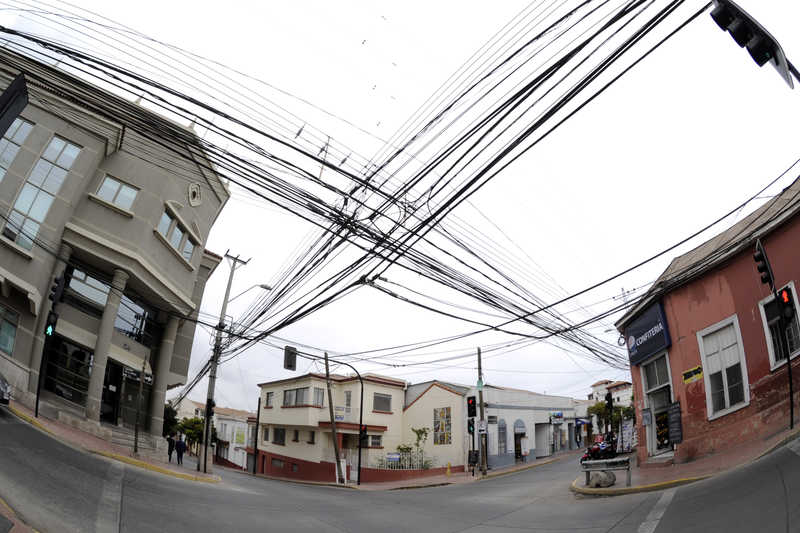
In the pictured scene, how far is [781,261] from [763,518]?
9067mm

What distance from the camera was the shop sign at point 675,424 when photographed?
14.8 metres

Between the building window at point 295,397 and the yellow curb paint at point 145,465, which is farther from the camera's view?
the building window at point 295,397

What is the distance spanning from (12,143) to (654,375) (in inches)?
1072

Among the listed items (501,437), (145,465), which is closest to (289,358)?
(145,465)

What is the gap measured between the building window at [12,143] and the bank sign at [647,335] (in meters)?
25.8

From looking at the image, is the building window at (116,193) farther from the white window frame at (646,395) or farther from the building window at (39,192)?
the white window frame at (646,395)

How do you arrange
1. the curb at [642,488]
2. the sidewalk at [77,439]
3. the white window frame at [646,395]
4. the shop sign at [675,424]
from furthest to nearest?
1. the white window frame at [646,395]
2. the shop sign at [675,424]
3. the sidewalk at [77,439]
4. the curb at [642,488]

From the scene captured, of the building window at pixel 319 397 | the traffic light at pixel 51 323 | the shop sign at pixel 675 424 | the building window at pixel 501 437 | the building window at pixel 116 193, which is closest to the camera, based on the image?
the traffic light at pixel 51 323

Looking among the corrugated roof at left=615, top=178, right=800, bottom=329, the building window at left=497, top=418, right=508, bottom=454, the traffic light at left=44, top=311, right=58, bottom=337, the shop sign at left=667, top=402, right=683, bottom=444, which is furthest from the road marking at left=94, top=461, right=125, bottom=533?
the building window at left=497, top=418, right=508, bottom=454

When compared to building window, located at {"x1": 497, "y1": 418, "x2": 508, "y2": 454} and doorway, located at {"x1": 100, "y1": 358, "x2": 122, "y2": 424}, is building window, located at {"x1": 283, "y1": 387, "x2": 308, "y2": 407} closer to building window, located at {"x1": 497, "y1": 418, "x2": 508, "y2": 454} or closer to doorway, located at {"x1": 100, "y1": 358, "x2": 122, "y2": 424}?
doorway, located at {"x1": 100, "y1": 358, "x2": 122, "y2": 424}

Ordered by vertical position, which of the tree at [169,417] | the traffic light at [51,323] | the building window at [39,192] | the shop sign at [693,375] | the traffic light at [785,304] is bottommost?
the tree at [169,417]

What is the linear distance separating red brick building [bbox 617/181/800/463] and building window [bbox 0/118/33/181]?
23.7m

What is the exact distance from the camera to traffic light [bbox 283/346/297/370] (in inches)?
727

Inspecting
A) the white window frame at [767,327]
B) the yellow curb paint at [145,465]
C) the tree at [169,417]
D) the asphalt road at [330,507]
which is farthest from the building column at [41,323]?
the tree at [169,417]
